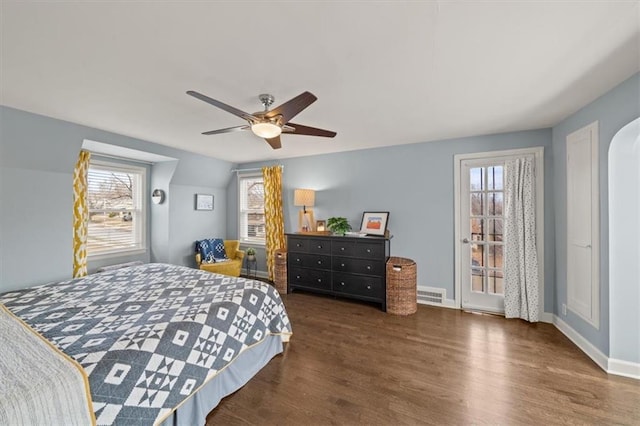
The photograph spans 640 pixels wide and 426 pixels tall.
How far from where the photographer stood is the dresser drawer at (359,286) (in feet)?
11.6

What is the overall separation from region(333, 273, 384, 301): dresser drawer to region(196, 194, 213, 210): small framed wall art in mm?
2884

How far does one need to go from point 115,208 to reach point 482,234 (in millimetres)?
5515

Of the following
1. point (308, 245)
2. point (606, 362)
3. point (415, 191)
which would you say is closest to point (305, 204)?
point (308, 245)

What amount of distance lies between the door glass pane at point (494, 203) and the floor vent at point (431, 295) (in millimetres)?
1246

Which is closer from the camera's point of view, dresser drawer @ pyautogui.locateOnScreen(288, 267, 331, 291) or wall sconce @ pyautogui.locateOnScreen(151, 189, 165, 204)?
dresser drawer @ pyautogui.locateOnScreen(288, 267, 331, 291)

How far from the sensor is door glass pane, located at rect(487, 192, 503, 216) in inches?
131

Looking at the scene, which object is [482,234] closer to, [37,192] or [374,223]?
[374,223]

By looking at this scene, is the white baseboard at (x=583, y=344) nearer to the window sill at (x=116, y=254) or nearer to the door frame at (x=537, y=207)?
the door frame at (x=537, y=207)

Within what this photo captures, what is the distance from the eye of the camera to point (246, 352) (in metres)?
2.05

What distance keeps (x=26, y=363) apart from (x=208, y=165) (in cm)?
385

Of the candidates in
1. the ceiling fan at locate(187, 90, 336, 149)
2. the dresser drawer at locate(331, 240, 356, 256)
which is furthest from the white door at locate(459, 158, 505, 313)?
the ceiling fan at locate(187, 90, 336, 149)

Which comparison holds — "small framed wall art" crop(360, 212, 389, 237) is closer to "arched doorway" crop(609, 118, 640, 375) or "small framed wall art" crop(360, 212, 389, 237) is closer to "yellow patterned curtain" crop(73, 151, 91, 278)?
"arched doorway" crop(609, 118, 640, 375)

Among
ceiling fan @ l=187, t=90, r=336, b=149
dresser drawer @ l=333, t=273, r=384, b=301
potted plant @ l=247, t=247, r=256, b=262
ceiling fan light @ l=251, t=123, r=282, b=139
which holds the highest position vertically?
ceiling fan @ l=187, t=90, r=336, b=149

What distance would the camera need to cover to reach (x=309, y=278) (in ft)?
13.3
